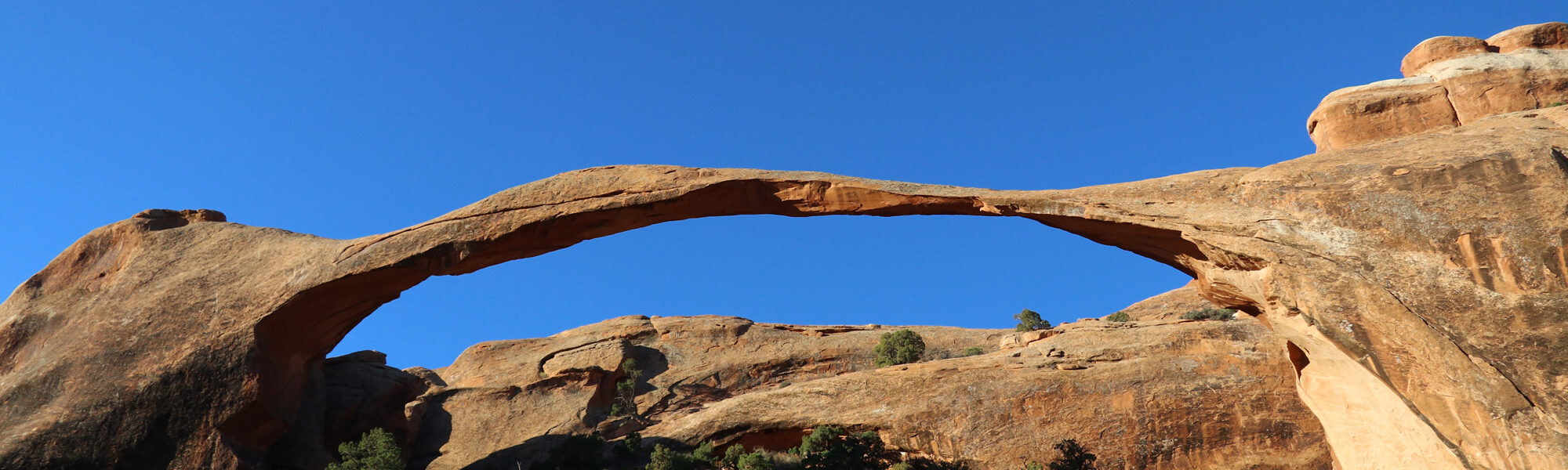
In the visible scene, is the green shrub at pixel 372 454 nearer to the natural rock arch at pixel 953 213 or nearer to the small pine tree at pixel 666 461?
the natural rock arch at pixel 953 213

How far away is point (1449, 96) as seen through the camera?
23.2 metres

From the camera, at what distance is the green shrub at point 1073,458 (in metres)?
23.7

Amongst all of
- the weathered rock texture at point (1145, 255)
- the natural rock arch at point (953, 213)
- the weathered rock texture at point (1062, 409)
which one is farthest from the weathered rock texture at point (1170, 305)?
the natural rock arch at point (953, 213)

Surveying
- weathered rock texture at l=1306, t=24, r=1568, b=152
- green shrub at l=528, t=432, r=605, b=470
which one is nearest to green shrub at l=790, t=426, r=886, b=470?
green shrub at l=528, t=432, r=605, b=470

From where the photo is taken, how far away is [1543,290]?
52.5 ft

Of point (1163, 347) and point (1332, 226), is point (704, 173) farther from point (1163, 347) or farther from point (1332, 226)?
point (1163, 347)

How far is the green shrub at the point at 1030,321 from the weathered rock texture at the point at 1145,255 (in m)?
26.5

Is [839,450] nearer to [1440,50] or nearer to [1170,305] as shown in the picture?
[1440,50]

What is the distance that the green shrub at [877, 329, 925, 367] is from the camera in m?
41.4

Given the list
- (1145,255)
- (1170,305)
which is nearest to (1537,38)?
(1145,255)

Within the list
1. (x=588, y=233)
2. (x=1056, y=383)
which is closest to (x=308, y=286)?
(x=588, y=233)

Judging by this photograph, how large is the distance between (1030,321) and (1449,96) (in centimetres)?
2933

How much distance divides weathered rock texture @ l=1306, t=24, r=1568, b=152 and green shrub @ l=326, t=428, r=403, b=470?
80.4ft

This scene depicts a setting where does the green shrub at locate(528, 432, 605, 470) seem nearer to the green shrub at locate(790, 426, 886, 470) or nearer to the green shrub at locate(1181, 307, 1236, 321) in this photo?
the green shrub at locate(790, 426, 886, 470)
